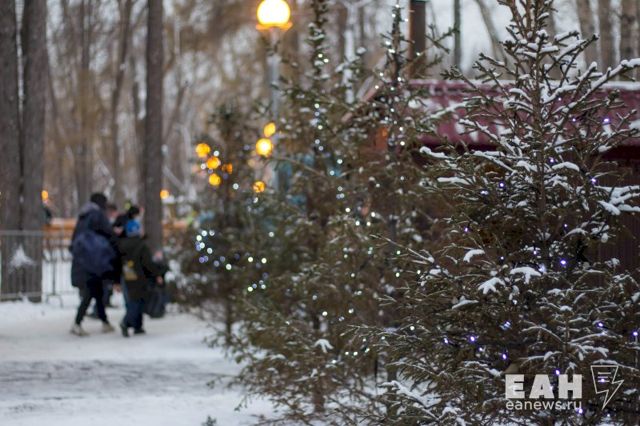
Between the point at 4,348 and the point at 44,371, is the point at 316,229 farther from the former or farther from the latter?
the point at 4,348

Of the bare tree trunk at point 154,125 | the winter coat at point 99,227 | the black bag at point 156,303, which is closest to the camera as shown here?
the winter coat at point 99,227

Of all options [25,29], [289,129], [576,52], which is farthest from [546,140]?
[25,29]

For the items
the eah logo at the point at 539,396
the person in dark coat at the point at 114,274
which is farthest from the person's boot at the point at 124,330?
the eah logo at the point at 539,396

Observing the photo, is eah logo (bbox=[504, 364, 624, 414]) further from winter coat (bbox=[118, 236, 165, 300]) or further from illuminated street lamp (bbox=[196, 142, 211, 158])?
winter coat (bbox=[118, 236, 165, 300])

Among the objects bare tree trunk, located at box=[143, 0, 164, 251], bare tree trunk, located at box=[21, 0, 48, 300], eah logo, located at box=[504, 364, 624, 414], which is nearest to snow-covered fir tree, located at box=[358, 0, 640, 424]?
eah logo, located at box=[504, 364, 624, 414]

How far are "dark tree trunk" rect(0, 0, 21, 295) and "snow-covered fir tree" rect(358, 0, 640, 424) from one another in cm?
1393

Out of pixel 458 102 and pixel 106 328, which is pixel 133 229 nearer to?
pixel 106 328

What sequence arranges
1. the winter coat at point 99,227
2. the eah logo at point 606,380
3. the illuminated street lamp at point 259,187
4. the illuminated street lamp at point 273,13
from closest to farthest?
the eah logo at point 606,380, the illuminated street lamp at point 259,187, the winter coat at point 99,227, the illuminated street lamp at point 273,13

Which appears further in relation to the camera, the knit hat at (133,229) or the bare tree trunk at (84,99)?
the bare tree trunk at (84,99)

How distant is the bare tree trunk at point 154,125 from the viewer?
22.7 meters

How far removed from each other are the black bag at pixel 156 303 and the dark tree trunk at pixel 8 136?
7.10 feet

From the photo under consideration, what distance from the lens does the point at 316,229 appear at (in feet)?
34.6

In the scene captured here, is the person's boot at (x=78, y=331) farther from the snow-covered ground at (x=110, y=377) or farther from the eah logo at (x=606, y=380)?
the eah logo at (x=606, y=380)

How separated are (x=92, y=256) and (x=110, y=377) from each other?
399cm
